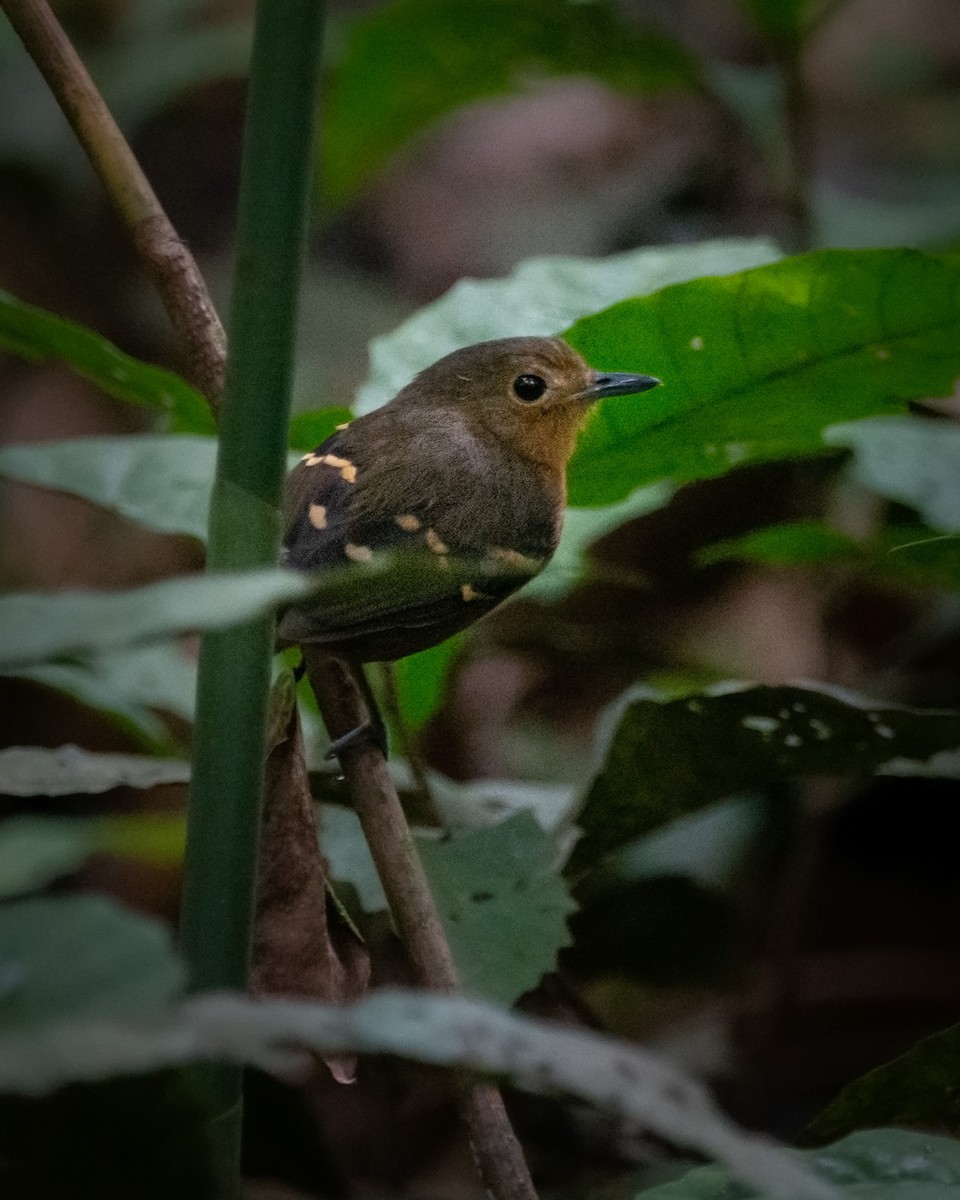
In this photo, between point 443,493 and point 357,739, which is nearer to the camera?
point 357,739

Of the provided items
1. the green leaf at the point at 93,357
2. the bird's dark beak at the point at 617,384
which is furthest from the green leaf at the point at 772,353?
the green leaf at the point at 93,357

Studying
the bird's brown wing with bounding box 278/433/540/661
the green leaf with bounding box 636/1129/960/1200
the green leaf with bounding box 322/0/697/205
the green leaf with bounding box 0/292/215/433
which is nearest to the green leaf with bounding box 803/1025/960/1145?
the green leaf with bounding box 636/1129/960/1200

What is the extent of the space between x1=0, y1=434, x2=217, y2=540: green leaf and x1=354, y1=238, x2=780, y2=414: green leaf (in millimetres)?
326

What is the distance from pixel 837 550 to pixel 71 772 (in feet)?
3.81

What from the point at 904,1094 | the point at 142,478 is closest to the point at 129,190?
the point at 142,478

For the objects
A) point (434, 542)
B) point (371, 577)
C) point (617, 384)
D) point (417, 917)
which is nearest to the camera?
point (417, 917)

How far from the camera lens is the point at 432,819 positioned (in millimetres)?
1926

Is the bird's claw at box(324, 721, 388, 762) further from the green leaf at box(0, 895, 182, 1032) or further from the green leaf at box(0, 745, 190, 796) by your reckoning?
the green leaf at box(0, 895, 182, 1032)

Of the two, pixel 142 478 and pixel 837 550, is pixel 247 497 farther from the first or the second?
pixel 837 550

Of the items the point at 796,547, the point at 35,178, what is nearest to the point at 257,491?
the point at 796,547

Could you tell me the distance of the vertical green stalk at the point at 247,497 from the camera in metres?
0.94

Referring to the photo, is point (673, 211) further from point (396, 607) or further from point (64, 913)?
point (64, 913)

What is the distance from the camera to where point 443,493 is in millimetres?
1885

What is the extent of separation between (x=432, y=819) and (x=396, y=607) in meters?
0.38
